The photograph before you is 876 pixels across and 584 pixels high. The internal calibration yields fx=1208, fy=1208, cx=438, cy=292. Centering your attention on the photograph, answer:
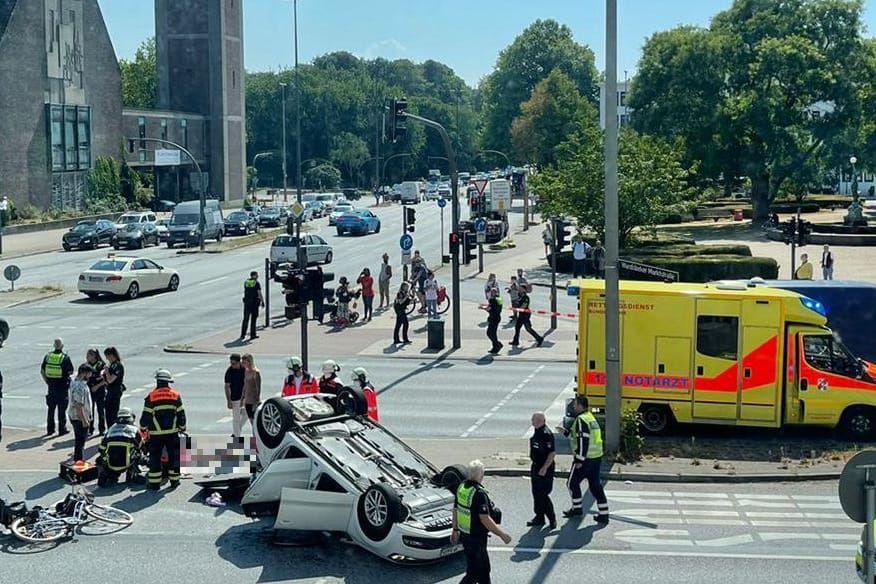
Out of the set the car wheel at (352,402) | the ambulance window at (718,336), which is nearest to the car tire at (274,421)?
the car wheel at (352,402)

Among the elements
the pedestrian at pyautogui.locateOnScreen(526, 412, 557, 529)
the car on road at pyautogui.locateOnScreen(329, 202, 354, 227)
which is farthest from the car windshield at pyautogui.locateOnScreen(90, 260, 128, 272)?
the car on road at pyautogui.locateOnScreen(329, 202, 354, 227)

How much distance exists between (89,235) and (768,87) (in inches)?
1494

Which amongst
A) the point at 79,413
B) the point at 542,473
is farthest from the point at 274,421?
the point at 79,413

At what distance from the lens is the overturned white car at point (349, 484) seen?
12.5 metres

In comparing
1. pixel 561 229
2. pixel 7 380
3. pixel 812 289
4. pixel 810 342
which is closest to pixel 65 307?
pixel 7 380

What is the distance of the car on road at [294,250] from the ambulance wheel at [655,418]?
1137 inches

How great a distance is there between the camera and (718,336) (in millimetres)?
19281

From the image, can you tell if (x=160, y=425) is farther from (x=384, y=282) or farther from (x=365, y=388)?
(x=384, y=282)

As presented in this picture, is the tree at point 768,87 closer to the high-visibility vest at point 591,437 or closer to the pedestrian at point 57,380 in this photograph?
the pedestrian at point 57,380

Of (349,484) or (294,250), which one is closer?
(349,484)

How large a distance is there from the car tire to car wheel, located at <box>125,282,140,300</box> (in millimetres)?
27970

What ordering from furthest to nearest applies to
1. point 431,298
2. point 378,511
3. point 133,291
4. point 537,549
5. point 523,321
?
point 133,291 < point 431,298 < point 523,321 < point 537,549 < point 378,511

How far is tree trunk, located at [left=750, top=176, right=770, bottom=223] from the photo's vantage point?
2808 inches

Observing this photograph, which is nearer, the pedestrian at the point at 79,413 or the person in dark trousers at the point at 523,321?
the pedestrian at the point at 79,413
